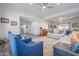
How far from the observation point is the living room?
2590 millimetres

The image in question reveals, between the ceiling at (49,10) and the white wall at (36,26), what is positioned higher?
the ceiling at (49,10)

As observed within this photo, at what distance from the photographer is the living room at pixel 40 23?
2590 mm

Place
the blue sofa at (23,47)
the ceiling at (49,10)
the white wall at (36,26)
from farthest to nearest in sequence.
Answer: the white wall at (36,26)
the ceiling at (49,10)
the blue sofa at (23,47)

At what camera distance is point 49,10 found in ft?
8.79

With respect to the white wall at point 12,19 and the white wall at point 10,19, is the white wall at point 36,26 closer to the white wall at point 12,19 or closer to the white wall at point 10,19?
the white wall at point 12,19

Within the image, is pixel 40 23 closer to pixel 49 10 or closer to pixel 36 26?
pixel 36 26

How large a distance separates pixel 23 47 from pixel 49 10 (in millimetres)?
1146

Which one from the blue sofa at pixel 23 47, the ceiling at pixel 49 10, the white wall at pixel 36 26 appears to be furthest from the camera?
the white wall at pixel 36 26

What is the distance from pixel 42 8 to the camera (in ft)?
8.81

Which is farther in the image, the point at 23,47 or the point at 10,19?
the point at 10,19

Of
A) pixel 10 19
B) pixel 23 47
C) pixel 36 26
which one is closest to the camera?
pixel 23 47

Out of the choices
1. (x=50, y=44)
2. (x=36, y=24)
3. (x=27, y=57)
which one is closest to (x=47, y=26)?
(x=36, y=24)

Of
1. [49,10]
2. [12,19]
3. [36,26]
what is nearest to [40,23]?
[36,26]

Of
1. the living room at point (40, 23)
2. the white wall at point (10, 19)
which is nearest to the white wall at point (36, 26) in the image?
the living room at point (40, 23)
